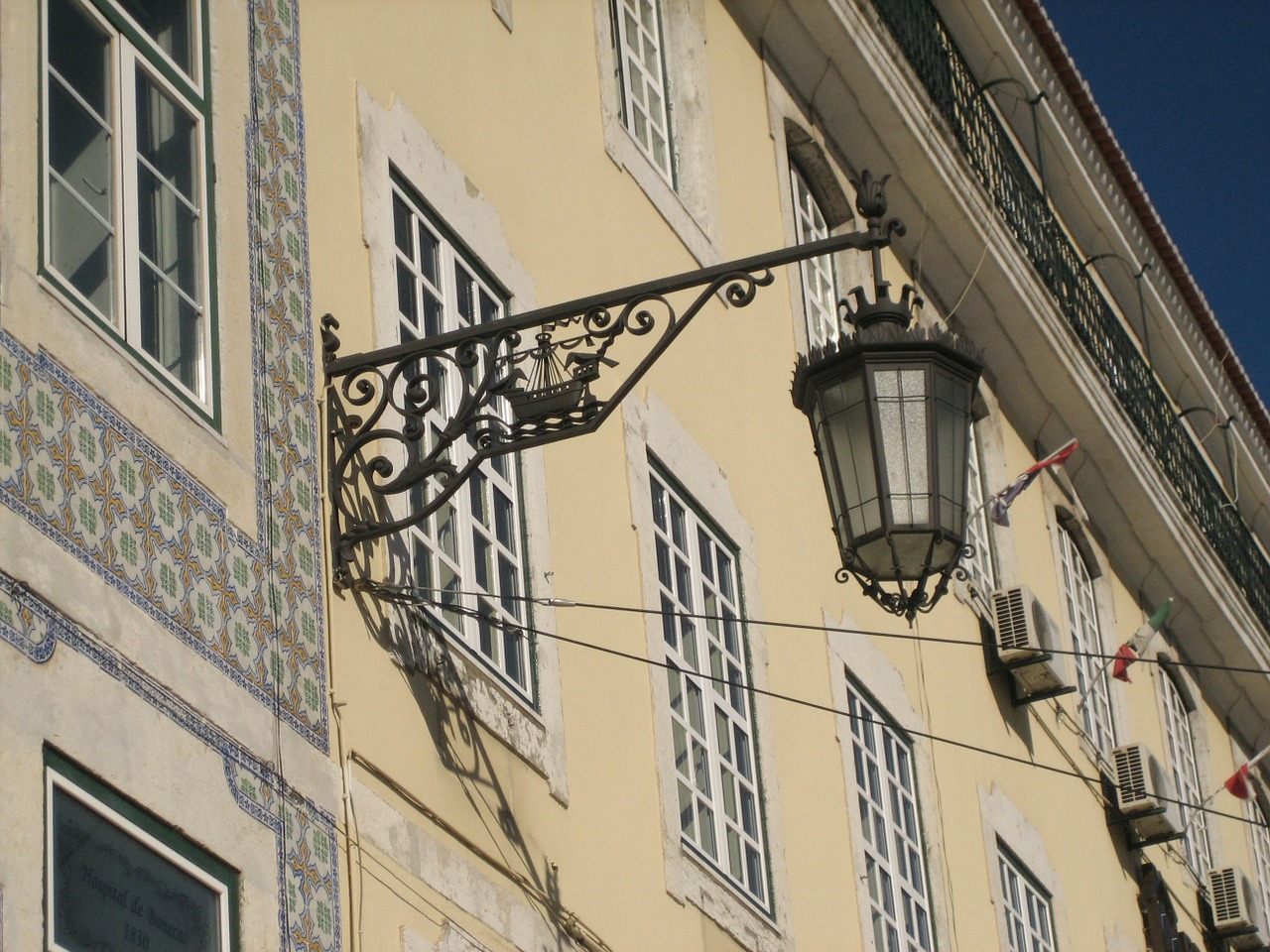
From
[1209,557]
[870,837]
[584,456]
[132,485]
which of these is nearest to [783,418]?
[870,837]

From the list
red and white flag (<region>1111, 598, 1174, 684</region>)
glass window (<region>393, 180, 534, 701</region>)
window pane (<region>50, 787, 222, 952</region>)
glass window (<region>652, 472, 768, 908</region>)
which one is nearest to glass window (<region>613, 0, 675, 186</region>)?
glass window (<region>652, 472, 768, 908</region>)

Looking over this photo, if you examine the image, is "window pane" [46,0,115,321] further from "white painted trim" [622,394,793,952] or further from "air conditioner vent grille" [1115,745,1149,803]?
"air conditioner vent grille" [1115,745,1149,803]

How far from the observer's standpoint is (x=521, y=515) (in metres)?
8.58

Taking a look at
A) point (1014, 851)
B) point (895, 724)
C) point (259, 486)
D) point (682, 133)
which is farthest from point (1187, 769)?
point (259, 486)

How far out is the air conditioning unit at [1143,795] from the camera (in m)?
15.5

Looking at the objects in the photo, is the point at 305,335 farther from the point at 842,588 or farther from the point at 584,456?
the point at 842,588

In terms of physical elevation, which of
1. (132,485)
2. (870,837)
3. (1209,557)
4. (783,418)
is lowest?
(132,485)

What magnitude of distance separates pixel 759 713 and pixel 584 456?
150 cm

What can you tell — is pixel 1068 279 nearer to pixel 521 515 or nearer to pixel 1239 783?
pixel 1239 783

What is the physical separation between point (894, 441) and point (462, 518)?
53.3 inches

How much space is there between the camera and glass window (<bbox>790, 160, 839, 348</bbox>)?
42.4 ft

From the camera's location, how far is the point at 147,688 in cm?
610

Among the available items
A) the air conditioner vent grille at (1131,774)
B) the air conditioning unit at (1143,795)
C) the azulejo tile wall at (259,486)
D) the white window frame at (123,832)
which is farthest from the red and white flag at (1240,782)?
the white window frame at (123,832)

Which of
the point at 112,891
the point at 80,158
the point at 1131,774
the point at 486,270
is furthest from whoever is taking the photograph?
the point at 1131,774
